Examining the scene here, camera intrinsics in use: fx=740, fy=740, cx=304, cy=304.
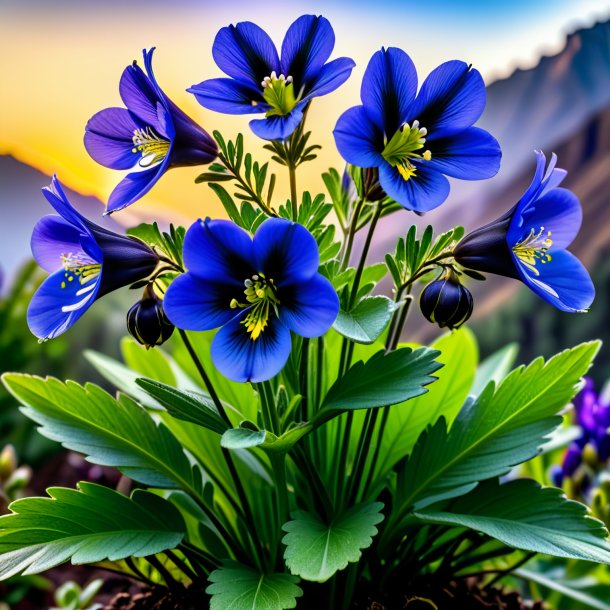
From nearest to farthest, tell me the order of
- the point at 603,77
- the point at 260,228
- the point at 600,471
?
the point at 260,228 < the point at 600,471 < the point at 603,77

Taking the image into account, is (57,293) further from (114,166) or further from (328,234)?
(328,234)

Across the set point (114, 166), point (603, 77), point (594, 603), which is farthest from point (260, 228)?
point (603, 77)

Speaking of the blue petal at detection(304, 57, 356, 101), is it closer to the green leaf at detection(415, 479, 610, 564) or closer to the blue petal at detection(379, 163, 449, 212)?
the blue petal at detection(379, 163, 449, 212)

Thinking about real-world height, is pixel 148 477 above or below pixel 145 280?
below

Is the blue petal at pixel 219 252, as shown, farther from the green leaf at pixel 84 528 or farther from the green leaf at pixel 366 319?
the green leaf at pixel 84 528

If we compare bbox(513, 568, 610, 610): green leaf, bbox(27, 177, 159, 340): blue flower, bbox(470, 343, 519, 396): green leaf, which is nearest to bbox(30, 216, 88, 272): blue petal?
bbox(27, 177, 159, 340): blue flower

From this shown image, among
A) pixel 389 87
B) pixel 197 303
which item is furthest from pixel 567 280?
pixel 197 303
